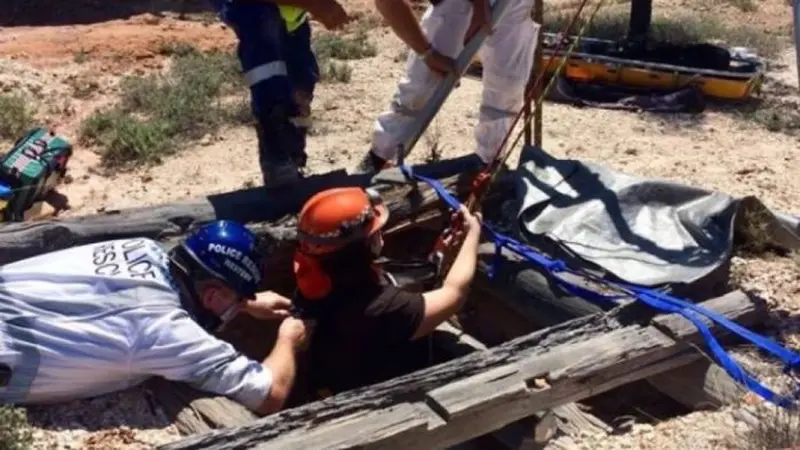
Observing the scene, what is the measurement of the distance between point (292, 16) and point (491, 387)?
2.48 meters

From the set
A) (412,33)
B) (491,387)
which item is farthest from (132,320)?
(412,33)

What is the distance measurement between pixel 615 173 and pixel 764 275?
849 millimetres

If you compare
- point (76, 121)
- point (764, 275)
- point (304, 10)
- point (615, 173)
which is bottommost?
point (76, 121)

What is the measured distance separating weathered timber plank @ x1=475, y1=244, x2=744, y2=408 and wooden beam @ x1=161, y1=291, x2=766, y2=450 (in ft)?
0.45

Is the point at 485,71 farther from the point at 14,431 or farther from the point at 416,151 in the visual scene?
the point at 14,431

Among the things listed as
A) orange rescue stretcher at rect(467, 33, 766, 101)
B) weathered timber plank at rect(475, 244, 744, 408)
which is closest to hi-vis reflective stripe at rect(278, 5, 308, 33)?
weathered timber plank at rect(475, 244, 744, 408)

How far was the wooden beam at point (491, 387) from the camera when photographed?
3.60 m

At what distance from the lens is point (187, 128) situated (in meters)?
8.58

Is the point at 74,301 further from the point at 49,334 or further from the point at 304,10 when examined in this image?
the point at 304,10

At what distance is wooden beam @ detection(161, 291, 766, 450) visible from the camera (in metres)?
3.60

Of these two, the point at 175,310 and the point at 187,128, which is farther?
the point at 187,128

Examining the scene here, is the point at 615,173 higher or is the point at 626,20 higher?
the point at 615,173

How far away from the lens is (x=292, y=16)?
18.8ft

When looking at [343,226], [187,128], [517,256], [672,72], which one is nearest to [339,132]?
[187,128]
